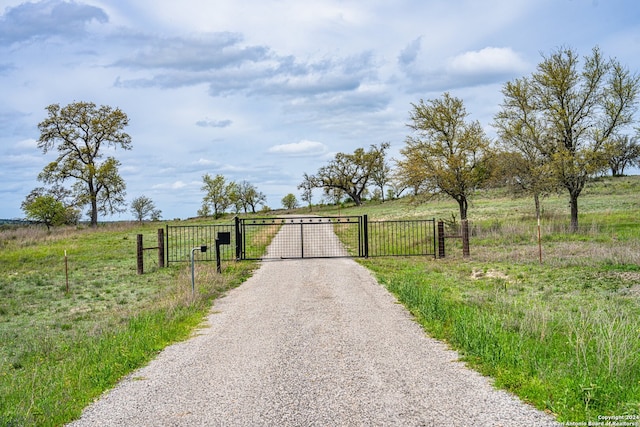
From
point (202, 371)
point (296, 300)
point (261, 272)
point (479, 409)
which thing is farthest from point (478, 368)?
point (261, 272)

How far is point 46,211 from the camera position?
4966 centimetres

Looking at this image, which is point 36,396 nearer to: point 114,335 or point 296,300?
point 114,335

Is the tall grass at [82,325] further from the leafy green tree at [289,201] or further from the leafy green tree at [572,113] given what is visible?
the leafy green tree at [289,201]

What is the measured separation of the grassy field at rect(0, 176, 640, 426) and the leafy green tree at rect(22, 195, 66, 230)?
27.3m

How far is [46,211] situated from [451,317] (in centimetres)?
4914

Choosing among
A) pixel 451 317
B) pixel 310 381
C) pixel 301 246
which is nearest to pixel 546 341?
pixel 451 317

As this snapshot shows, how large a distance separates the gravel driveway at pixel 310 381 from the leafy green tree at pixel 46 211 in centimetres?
4552

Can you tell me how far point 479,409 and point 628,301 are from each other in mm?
7302

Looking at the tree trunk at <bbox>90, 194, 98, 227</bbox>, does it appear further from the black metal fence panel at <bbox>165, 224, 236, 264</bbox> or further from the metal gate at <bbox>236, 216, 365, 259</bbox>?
the metal gate at <bbox>236, 216, 365, 259</bbox>

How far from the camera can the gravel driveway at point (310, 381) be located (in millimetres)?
5242

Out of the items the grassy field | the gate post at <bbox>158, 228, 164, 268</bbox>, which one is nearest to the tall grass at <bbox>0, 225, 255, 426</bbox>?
the grassy field

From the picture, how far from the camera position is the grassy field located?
5.84m

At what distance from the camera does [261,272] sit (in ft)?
58.7

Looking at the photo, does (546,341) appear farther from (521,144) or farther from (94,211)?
(94,211)
